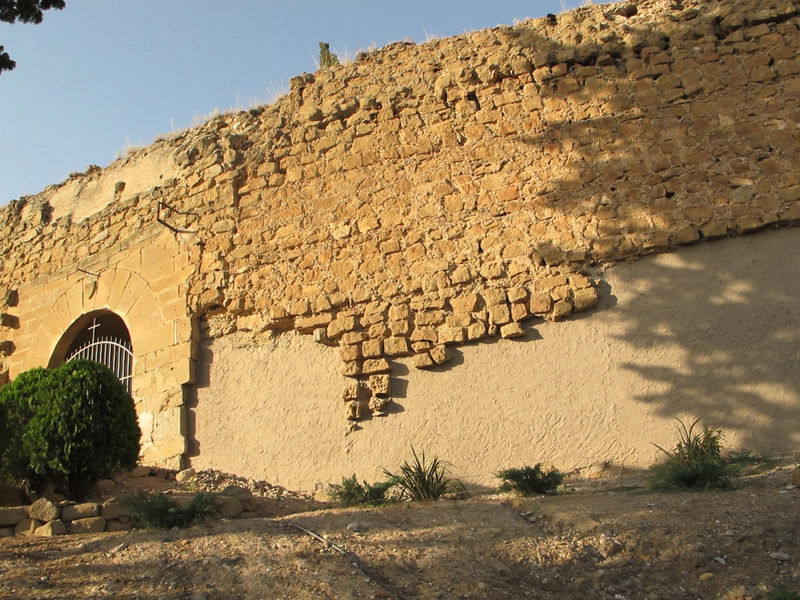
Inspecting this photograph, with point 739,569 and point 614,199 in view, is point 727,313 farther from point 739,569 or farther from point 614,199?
point 739,569

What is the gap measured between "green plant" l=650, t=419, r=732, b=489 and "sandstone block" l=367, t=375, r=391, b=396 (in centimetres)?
227

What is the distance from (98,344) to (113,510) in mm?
3819

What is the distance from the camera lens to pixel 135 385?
25.8 feet

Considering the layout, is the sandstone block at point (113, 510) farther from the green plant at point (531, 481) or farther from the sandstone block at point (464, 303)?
the sandstone block at point (464, 303)

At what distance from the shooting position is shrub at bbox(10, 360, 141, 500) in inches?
218

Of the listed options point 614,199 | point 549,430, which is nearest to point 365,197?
point 614,199

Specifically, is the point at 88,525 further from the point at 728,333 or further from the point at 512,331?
the point at 728,333

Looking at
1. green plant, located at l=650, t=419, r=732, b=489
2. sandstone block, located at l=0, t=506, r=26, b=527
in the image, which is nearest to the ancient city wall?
green plant, located at l=650, t=419, r=732, b=489

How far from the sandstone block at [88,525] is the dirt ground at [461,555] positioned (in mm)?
273

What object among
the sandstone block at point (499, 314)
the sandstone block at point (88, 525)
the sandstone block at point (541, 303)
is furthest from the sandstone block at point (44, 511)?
the sandstone block at point (541, 303)

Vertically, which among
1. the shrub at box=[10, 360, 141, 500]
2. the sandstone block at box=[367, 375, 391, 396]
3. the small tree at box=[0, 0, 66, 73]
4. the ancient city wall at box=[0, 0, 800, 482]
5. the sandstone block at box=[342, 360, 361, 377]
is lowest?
the shrub at box=[10, 360, 141, 500]

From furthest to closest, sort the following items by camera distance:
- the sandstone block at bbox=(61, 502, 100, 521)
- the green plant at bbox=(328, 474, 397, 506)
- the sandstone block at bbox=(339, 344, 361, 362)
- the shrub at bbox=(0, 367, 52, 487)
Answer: the sandstone block at bbox=(339, 344, 361, 362), the green plant at bbox=(328, 474, 397, 506), the shrub at bbox=(0, 367, 52, 487), the sandstone block at bbox=(61, 502, 100, 521)

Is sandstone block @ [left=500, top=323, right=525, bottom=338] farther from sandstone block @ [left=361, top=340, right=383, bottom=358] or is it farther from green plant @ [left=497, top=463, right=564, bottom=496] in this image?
green plant @ [left=497, top=463, right=564, bottom=496]

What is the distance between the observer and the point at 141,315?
26.7ft
